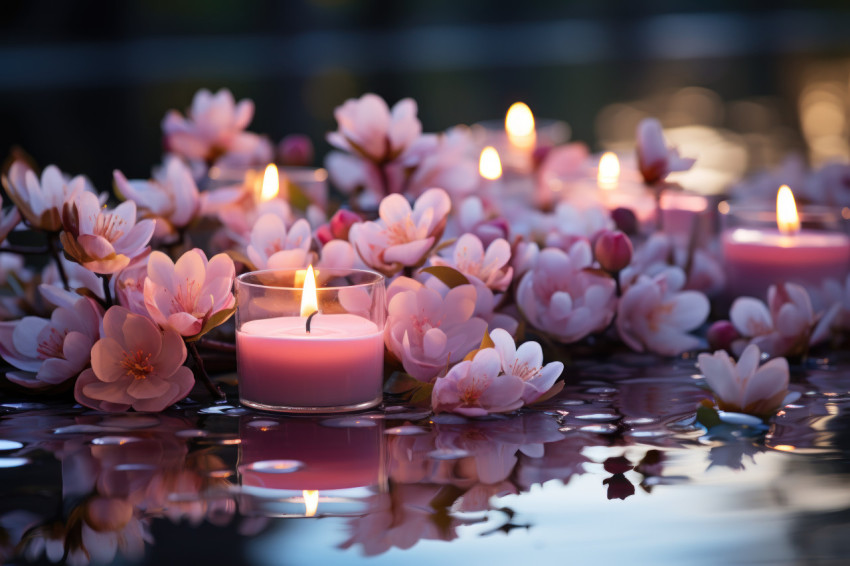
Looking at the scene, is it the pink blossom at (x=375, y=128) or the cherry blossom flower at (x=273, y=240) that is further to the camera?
the pink blossom at (x=375, y=128)

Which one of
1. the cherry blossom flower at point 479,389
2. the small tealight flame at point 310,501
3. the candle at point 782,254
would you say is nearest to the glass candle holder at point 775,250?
the candle at point 782,254

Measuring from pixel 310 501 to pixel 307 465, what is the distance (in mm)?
58

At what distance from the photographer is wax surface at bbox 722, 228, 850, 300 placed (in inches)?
49.8

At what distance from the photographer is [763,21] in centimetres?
993

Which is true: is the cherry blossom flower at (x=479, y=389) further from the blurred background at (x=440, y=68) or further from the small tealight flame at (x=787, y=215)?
the blurred background at (x=440, y=68)

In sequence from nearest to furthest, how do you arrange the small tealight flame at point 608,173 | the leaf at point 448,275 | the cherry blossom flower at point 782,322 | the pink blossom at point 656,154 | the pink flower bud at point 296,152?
the leaf at point 448,275 → the cherry blossom flower at point 782,322 → the pink blossom at point 656,154 → the small tealight flame at point 608,173 → the pink flower bud at point 296,152

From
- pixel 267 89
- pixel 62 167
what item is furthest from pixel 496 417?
pixel 267 89

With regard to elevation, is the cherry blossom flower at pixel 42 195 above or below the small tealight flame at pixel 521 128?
below

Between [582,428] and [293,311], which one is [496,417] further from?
[293,311]

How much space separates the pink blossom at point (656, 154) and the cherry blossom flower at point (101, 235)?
574 millimetres

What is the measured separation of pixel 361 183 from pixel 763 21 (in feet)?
30.2

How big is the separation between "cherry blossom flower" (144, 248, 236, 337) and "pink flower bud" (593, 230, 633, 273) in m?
0.37

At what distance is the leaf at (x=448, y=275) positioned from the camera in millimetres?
992

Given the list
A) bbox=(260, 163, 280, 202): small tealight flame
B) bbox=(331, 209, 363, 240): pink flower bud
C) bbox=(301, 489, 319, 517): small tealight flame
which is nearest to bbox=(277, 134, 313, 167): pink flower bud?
bbox=(260, 163, 280, 202): small tealight flame
